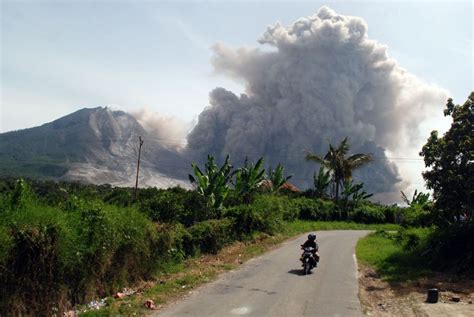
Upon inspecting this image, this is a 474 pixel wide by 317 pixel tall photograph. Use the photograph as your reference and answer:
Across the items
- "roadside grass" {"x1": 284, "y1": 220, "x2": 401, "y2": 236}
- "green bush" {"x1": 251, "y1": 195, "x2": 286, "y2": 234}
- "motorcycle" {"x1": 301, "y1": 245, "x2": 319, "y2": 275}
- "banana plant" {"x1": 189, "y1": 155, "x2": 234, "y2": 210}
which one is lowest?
"roadside grass" {"x1": 284, "y1": 220, "x2": 401, "y2": 236}

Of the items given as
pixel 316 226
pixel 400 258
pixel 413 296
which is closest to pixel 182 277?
pixel 413 296

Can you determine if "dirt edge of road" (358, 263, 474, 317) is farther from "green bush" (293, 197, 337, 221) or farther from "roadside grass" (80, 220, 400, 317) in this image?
"green bush" (293, 197, 337, 221)

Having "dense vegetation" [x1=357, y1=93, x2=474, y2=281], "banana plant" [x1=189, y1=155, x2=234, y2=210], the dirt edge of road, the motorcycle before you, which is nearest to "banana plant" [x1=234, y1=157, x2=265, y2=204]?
"banana plant" [x1=189, y1=155, x2=234, y2=210]

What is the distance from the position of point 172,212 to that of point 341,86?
444 feet

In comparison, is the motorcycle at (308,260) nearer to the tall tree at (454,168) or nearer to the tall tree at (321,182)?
the tall tree at (454,168)

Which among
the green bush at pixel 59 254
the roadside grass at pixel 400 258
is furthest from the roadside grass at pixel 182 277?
the roadside grass at pixel 400 258

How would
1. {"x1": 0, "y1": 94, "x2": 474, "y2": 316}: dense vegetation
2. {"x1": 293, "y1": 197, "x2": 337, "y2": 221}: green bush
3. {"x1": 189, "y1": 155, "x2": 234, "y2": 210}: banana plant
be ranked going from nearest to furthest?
{"x1": 0, "y1": 94, "x2": 474, "y2": 316}: dense vegetation, {"x1": 189, "y1": 155, "x2": 234, "y2": 210}: banana plant, {"x1": 293, "y1": 197, "x2": 337, "y2": 221}: green bush

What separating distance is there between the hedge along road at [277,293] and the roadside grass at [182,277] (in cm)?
43

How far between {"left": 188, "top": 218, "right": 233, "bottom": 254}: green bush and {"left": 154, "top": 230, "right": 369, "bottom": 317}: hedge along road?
5.97ft

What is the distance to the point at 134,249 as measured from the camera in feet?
40.4

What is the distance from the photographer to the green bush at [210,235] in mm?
17719

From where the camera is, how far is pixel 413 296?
12898 millimetres

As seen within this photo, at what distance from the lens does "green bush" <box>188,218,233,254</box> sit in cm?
1772

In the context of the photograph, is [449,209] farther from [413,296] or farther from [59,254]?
[59,254]
